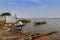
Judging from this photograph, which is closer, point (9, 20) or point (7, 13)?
point (9, 20)

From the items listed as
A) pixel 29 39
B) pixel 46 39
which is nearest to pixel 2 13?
pixel 46 39

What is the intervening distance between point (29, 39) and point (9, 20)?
68.5 ft

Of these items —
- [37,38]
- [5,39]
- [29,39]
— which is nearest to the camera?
[5,39]

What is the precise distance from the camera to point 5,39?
1585cm

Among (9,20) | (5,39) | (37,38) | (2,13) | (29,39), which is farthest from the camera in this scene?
(2,13)

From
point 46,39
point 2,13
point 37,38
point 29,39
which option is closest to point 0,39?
point 29,39

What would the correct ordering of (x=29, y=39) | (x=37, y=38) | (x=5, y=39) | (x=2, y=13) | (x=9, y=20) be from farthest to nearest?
→ (x=2, y=13) < (x=9, y=20) < (x=37, y=38) < (x=29, y=39) < (x=5, y=39)

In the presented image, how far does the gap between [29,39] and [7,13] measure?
39054mm

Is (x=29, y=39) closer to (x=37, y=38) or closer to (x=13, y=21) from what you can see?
(x=37, y=38)

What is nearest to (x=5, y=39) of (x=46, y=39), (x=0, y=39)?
(x=0, y=39)

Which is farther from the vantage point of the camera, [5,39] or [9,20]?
[9,20]

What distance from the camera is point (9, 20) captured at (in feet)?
125

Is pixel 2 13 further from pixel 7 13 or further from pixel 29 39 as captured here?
pixel 29 39

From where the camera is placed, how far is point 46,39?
72.5 feet
